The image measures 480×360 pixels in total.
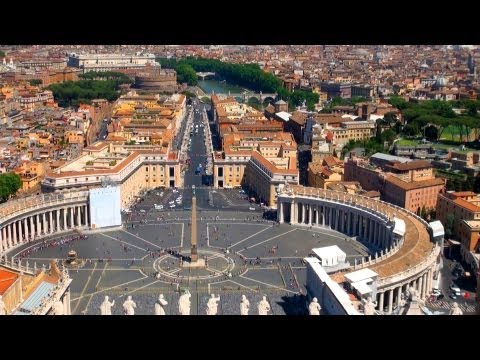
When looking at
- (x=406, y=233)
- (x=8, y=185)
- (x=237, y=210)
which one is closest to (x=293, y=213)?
(x=237, y=210)

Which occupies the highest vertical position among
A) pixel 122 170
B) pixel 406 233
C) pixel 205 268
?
pixel 122 170

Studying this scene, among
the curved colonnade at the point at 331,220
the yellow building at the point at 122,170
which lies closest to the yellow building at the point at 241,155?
the yellow building at the point at 122,170

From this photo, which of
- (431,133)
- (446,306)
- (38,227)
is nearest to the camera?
(446,306)

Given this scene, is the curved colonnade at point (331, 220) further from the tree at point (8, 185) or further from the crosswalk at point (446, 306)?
the tree at point (8, 185)

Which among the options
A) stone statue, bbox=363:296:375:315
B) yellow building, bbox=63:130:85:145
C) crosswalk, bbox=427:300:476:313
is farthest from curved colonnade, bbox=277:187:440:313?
yellow building, bbox=63:130:85:145

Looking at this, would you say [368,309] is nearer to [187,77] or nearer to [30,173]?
[30,173]

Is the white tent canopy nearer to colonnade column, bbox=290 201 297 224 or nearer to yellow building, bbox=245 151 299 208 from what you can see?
colonnade column, bbox=290 201 297 224
